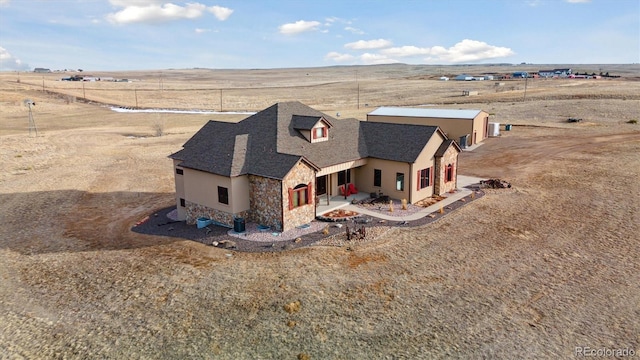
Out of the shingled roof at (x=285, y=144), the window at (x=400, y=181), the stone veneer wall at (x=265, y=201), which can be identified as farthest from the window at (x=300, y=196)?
the window at (x=400, y=181)

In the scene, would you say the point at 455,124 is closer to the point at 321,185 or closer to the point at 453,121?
the point at 453,121

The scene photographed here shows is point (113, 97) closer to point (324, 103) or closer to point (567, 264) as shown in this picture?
point (324, 103)

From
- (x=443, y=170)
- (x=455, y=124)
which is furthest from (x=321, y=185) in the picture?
(x=455, y=124)

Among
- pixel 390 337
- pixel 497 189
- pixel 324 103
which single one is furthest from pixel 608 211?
pixel 324 103

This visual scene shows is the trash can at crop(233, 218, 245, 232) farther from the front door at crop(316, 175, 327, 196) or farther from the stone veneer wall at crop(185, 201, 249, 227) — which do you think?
the front door at crop(316, 175, 327, 196)

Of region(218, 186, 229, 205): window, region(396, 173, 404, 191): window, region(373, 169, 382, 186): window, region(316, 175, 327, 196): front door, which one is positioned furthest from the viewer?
region(373, 169, 382, 186): window

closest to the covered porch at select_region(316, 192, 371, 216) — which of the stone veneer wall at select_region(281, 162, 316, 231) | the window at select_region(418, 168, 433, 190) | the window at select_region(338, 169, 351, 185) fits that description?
the window at select_region(338, 169, 351, 185)
